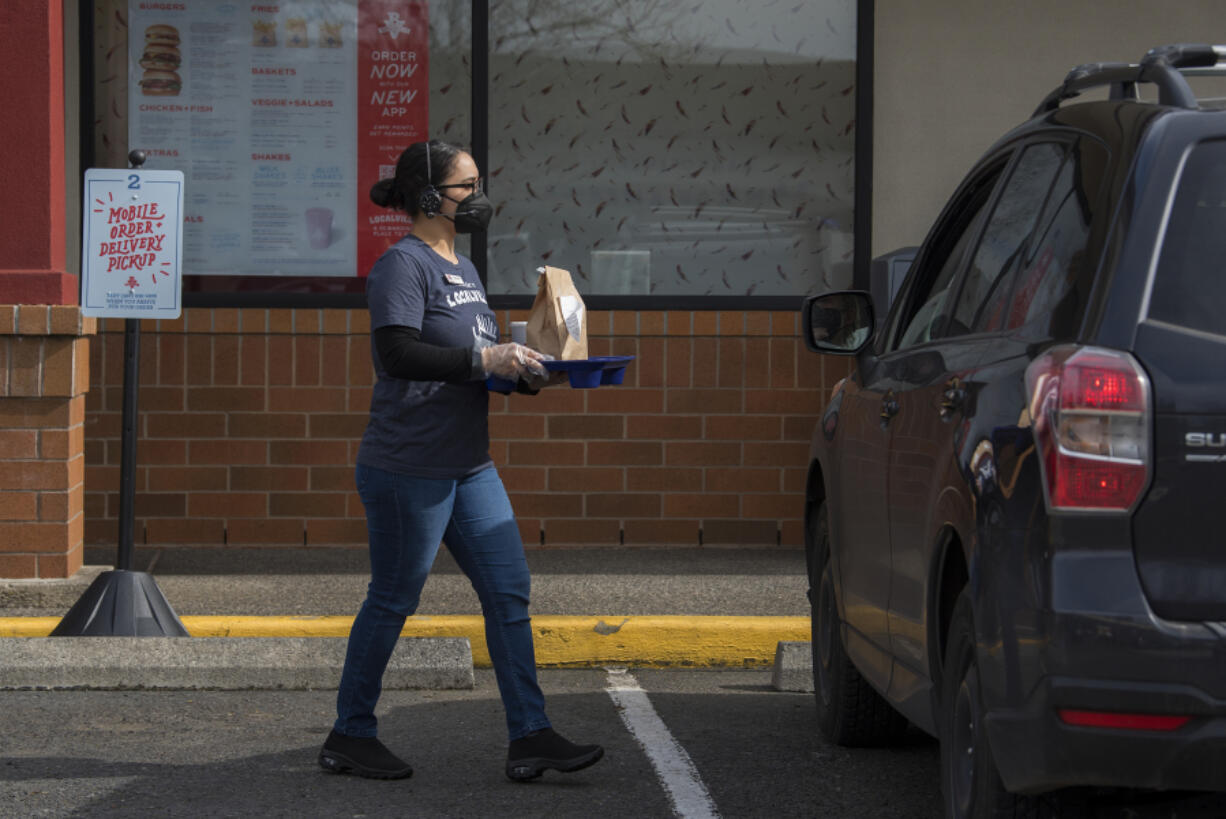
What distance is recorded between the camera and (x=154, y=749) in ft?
18.4

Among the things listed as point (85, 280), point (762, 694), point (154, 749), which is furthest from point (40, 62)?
point (762, 694)

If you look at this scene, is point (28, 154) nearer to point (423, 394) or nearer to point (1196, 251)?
point (423, 394)

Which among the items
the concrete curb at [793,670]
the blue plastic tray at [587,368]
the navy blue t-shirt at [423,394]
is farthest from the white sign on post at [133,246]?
the concrete curb at [793,670]

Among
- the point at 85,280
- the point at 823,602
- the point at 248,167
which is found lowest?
the point at 823,602

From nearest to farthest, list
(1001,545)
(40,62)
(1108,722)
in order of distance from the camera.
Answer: (1108,722) < (1001,545) < (40,62)

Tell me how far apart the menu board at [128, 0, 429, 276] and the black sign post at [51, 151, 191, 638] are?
7.64ft

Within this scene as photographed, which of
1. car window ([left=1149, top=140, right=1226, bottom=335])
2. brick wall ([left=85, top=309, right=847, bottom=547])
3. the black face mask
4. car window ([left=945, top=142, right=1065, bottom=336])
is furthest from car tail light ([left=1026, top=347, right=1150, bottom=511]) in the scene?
brick wall ([left=85, top=309, right=847, bottom=547])

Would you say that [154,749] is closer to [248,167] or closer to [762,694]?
[762,694]

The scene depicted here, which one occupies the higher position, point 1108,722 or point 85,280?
point 85,280

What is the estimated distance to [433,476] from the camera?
16.7 feet

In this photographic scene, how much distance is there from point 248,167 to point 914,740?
209 inches

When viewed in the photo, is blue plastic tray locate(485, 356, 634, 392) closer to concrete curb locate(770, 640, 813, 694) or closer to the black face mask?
the black face mask

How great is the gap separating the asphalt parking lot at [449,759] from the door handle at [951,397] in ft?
4.84

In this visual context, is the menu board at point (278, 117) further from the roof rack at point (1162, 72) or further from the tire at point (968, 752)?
the tire at point (968, 752)
